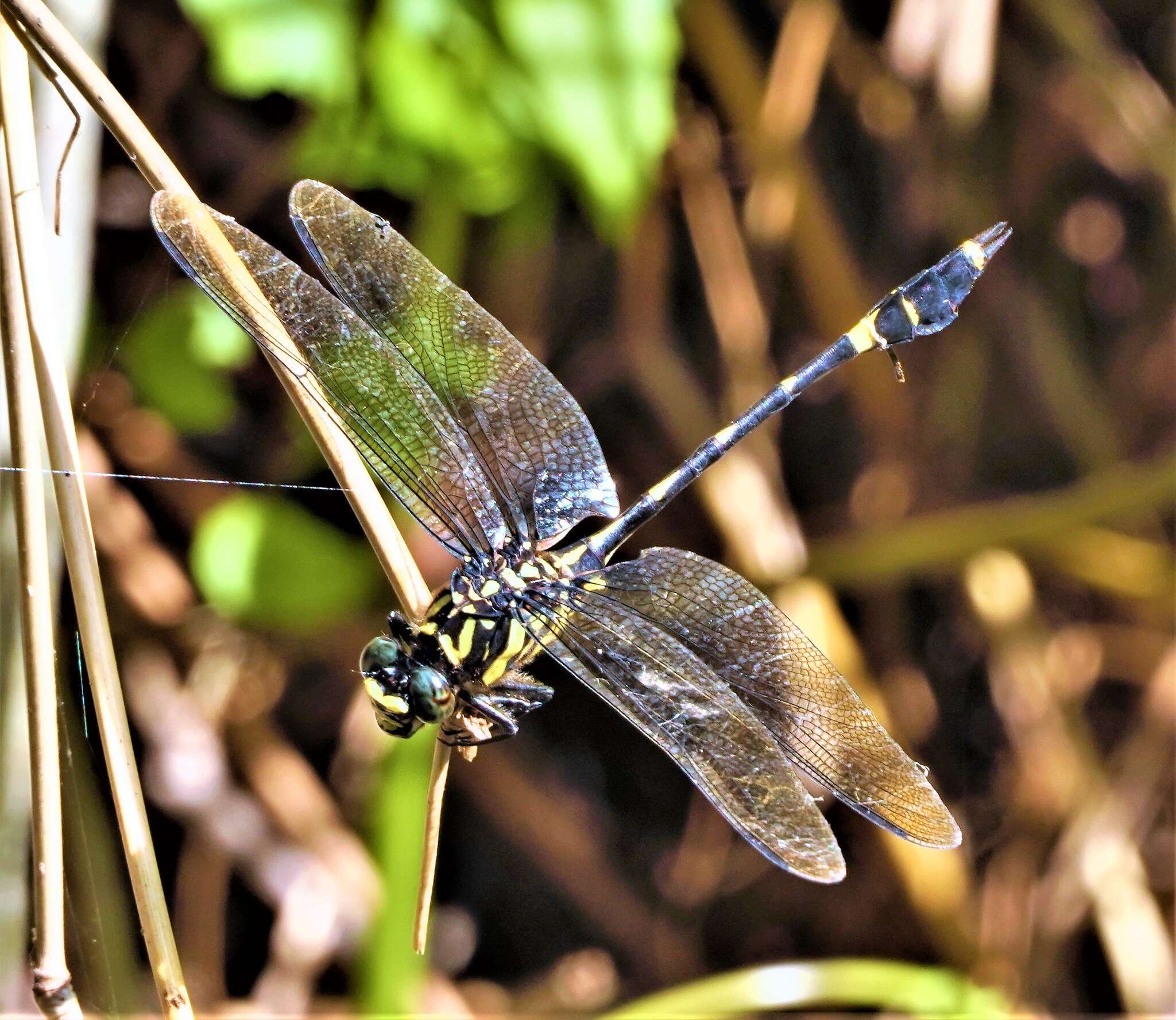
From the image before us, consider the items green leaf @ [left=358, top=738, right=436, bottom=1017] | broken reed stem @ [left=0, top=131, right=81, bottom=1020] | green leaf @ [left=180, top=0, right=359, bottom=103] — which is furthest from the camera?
green leaf @ [left=358, top=738, right=436, bottom=1017]

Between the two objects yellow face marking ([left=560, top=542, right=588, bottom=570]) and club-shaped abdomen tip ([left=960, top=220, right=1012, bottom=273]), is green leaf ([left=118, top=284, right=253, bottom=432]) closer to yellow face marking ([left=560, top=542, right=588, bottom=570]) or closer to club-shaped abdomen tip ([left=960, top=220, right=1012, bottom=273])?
yellow face marking ([left=560, top=542, right=588, bottom=570])

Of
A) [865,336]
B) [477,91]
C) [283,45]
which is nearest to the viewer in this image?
[865,336]

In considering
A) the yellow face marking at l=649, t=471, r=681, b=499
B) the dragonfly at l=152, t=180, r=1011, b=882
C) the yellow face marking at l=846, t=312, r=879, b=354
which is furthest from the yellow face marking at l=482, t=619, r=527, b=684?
the yellow face marking at l=846, t=312, r=879, b=354

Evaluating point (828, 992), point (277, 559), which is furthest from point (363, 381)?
point (828, 992)

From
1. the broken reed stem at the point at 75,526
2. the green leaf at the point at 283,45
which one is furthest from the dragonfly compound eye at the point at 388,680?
the green leaf at the point at 283,45

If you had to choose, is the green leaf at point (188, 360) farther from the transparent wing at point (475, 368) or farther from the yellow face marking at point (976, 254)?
the yellow face marking at point (976, 254)

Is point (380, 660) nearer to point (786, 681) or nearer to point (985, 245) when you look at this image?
point (786, 681)
